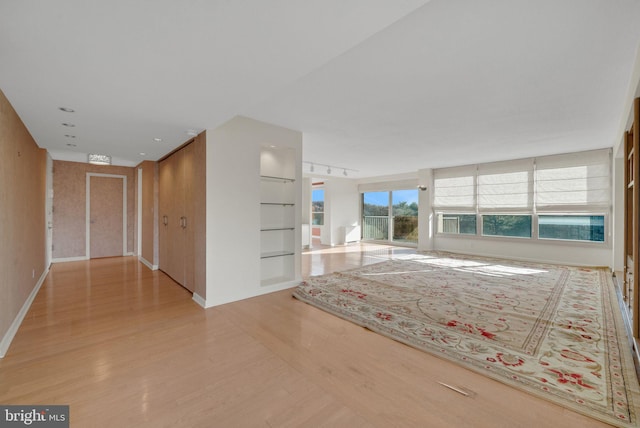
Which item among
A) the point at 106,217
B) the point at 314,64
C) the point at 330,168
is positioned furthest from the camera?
the point at 330,168

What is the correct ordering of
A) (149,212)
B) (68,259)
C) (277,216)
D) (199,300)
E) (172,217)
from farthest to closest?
(68,259) → (149,212) → (172,217) → (277,216) → (199,300)

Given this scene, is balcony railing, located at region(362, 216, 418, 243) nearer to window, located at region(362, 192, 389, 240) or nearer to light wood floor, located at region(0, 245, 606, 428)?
window, located at region(362, 192, 389, 240)

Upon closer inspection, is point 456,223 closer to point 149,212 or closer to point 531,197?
point 531,197

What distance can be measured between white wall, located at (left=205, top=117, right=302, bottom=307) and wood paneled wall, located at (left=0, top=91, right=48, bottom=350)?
1.83m

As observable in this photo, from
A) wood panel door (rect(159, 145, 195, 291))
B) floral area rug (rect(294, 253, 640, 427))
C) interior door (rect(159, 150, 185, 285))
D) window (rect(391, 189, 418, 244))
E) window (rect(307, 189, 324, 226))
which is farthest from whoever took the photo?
window (rect(307, 189, 324, 226))

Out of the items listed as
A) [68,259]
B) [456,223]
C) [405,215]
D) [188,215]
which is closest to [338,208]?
[405,215]

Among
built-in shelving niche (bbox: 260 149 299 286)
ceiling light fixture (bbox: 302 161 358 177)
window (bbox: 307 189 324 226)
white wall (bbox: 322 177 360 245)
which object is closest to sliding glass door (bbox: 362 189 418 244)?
white wall (bbox: 322 177 360 245)

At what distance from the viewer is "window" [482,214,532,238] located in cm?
682

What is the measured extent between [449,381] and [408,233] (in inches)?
314

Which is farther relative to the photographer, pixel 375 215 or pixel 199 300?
pixel 375 215

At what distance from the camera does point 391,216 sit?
32.8 feet

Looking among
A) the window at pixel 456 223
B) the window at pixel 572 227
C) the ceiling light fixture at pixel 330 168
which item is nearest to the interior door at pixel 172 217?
the ceiling light fixture at pixel 330 168

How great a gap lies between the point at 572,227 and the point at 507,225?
126 cm

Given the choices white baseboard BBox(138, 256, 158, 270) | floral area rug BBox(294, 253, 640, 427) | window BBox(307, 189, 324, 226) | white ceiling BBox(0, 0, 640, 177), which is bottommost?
floral area rug BBox(294, 253, 640, 427)
